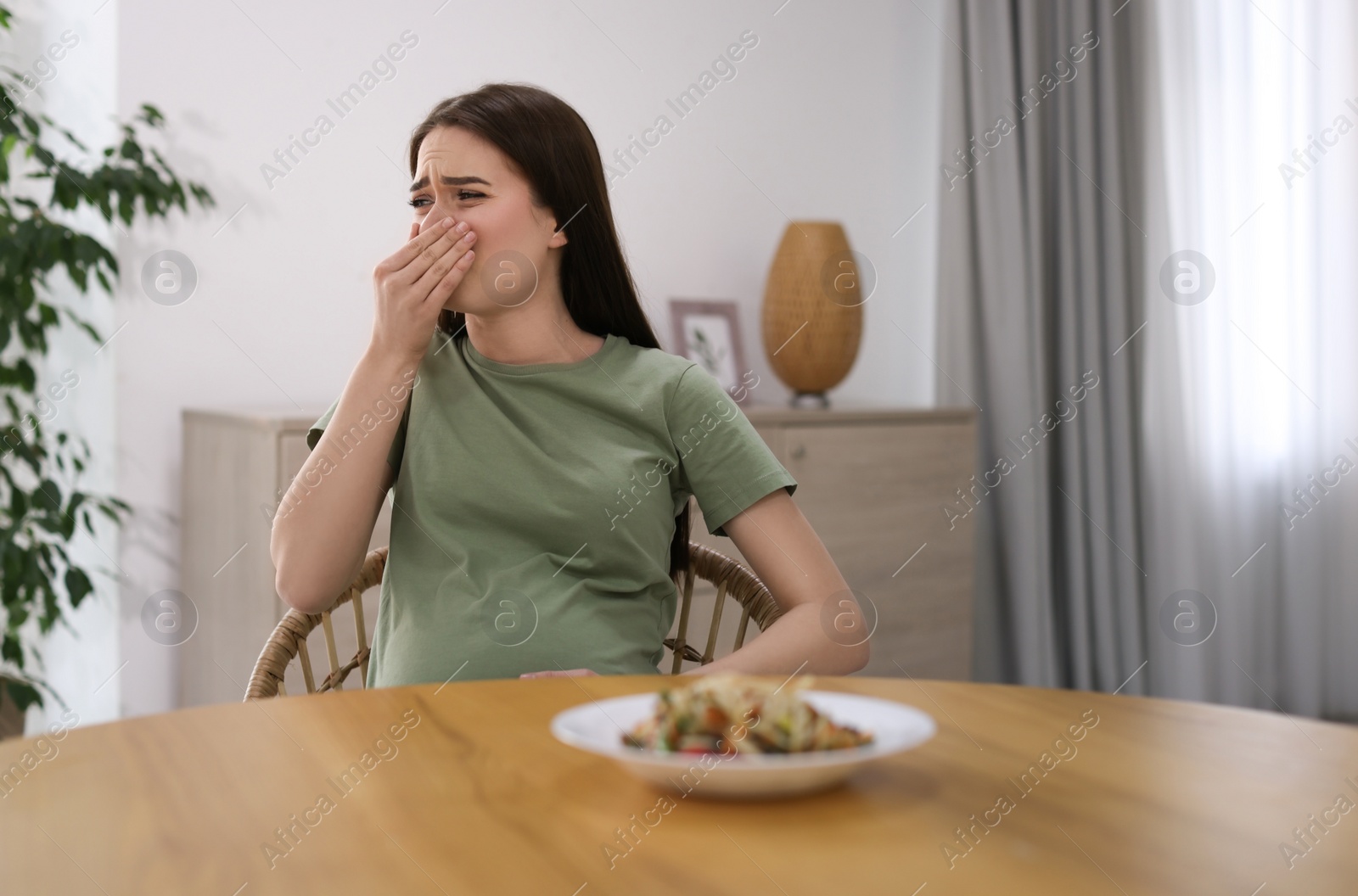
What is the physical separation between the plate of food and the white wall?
174 centimetres

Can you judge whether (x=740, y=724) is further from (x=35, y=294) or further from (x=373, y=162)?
(x=373, y=162)

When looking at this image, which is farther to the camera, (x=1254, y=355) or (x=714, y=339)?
(x=1254, y=355)

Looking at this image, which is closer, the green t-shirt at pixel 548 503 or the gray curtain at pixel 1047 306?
the green t-shirt at pixel 548 503

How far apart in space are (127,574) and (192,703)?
306 mm

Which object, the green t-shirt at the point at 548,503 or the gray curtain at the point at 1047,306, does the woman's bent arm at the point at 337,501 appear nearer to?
the green t-shirt at the point at 548,503

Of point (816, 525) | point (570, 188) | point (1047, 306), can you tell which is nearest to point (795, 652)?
point (570, 188)

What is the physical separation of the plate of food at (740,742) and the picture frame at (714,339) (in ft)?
7.68

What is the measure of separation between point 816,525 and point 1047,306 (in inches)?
47.2

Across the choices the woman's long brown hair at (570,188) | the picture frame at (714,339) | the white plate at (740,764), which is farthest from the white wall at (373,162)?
the white plate at (740,764)

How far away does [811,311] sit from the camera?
299 centimetres

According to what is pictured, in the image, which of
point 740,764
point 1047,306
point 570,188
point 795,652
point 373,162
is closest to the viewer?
point 740,764

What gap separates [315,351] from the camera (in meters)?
2.67

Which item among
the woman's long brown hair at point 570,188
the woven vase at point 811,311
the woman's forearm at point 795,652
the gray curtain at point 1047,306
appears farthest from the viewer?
the gray curtain at point 1047,306

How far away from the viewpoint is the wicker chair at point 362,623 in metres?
1.24
